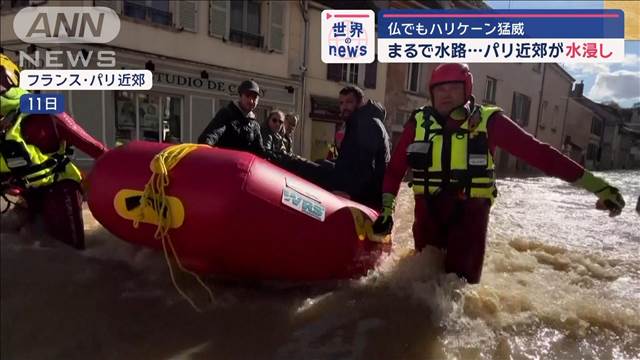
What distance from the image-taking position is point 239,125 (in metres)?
3.70

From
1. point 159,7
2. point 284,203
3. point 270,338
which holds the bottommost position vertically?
point 270,338

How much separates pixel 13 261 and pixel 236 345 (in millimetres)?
1748

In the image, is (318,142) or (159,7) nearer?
(159,7)

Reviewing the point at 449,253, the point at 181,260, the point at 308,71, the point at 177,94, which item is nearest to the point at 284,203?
the point at 181,260

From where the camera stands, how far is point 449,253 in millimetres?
2758

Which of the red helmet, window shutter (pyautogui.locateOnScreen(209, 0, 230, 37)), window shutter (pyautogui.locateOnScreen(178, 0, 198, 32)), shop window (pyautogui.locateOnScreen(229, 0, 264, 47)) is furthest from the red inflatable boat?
shop window (pyautogui.locateOnScreen(229, 0, 264, 47))

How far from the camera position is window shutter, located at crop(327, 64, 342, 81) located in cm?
1302

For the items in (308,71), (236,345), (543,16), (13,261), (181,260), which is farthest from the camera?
(308,71)

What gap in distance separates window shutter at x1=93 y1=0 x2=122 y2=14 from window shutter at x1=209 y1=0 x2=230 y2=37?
78.3 inches

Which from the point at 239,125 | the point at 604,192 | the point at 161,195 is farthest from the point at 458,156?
the point at 239,125

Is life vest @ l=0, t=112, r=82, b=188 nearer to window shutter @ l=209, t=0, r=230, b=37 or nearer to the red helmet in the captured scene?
the red helmet

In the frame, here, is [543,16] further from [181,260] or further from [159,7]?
[159,7]

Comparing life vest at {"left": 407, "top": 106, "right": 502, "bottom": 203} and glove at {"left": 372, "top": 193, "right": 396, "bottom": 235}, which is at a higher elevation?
life vest at {"left": 407, "top": 106, "right": 502, "bottom": 203}

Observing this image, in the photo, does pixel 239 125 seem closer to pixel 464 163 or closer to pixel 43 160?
pixel 43 160
